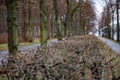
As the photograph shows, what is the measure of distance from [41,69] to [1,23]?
175 feet

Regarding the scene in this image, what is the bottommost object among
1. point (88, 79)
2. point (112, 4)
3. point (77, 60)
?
point (88, 79)

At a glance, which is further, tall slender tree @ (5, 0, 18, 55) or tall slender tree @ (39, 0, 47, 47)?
tall slender tree @ (39, 0, 47, 47)

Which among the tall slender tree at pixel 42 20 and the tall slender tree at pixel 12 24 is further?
the tall slender tree at pixel 42 20

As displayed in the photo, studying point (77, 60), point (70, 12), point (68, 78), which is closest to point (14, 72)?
point (68, 78)

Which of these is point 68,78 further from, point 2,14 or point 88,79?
point 2,14

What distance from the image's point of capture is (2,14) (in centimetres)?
5978

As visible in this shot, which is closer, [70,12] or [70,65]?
[70,65]

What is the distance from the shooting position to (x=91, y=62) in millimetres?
5750

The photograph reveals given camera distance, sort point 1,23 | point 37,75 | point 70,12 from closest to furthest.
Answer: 1. point 37,75
2. point 70,12
3. point 1,23

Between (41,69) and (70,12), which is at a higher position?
(70,12)

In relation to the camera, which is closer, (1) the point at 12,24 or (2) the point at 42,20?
(1) the point at 12,24

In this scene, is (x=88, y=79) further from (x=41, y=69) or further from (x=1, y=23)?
(x=1, y=23)

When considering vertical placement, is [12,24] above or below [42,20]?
below

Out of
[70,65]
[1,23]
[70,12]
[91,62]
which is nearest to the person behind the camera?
[70,65]
